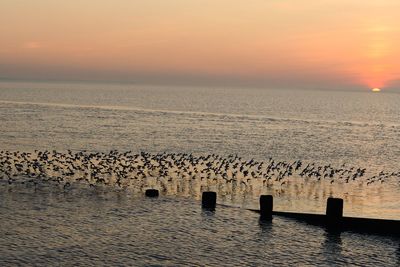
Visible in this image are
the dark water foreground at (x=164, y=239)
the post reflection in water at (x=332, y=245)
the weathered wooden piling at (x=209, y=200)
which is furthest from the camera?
the weathered wooden piling at (x=209, y=200)

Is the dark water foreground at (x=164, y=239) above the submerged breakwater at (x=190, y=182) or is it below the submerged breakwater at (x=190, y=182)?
below

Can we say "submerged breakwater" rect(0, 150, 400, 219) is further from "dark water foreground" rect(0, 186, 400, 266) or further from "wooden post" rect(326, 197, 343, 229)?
"wooden post" rect(326, 197, 343, 229)

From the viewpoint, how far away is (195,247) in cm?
2430

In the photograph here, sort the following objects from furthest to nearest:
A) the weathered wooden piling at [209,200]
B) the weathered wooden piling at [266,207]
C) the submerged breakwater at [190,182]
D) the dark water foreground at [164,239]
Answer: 1. the submerged breakwater at [190,182]
2. the weathered wooden piling at [209,200]
3. the weathered wooden piling at [266,207]
4. the dark water foreground at [164,239]

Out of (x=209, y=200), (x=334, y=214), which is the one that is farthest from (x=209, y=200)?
(x=334, y=214)

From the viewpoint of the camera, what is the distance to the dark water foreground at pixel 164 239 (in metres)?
22.7

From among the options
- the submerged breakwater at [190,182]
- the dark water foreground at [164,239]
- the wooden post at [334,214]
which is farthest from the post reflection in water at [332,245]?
the submerged breakwater at [190,182]

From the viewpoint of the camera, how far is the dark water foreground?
22.7m

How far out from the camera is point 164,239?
25.2 m

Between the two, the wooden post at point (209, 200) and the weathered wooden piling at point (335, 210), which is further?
the wooden post at point (209, 200)

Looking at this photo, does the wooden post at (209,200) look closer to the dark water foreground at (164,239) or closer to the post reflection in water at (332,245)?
the dark water foreground at (164,239)

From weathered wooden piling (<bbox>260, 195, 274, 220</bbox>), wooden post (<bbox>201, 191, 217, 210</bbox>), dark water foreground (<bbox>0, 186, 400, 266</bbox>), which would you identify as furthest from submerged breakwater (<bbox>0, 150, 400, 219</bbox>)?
dark water foreground (<bbox>0, 186, 400, 266</bbox>)

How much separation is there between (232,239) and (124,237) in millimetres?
4717

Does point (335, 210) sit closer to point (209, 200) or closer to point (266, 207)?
point (266, 207)
